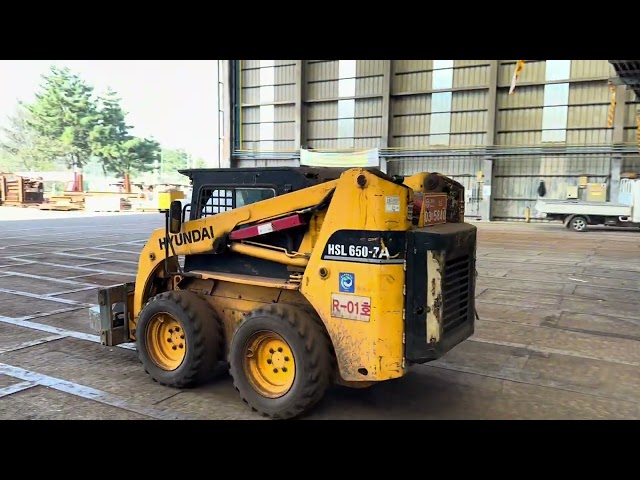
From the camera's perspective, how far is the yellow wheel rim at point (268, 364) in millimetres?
4094

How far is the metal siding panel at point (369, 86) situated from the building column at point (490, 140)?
620 centimetres

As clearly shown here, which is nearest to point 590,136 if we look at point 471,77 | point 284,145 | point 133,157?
point 471,77

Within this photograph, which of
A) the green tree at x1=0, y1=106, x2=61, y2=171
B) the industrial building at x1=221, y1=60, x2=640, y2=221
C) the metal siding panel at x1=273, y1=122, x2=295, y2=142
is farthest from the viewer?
the green tree at x1=0, y1=106, x2=61, y2=171

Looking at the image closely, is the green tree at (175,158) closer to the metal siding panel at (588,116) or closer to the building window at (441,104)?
the building window at (441,104)

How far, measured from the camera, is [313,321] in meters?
3.99

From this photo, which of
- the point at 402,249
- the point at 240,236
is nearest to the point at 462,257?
the point at 402,249

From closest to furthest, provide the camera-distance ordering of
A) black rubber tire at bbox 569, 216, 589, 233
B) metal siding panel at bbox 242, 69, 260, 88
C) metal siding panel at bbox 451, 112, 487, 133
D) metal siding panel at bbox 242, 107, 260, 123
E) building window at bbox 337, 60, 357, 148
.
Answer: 1. black rubber tire at bbox 569, 216, 589, 233
2. metal siding panel at bbox 451, 112, 487, 133
3. building window at bbox 337, 60, 357, 148
4. metal siding panel at bbox 242, 69, 260, 88
5. metal siding panel at bbox 242, 107, 260, 123

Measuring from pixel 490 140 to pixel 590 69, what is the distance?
5634 mm

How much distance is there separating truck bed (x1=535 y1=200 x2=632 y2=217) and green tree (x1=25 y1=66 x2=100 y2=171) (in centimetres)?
4771

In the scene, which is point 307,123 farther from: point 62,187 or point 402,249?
point 62,187

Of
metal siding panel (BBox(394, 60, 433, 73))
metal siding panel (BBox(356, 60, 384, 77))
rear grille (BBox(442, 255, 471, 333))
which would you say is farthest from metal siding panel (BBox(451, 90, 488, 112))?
rear grille (BBox(442, 255, 471, 333))

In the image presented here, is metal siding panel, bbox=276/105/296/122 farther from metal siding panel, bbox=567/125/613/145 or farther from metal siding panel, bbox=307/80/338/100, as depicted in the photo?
metal siding panel, bbox=567/125/613/145

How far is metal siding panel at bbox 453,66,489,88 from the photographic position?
91.3ft

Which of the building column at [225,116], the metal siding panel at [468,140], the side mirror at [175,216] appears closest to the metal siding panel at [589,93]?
the metal siding panel at [468,140]
